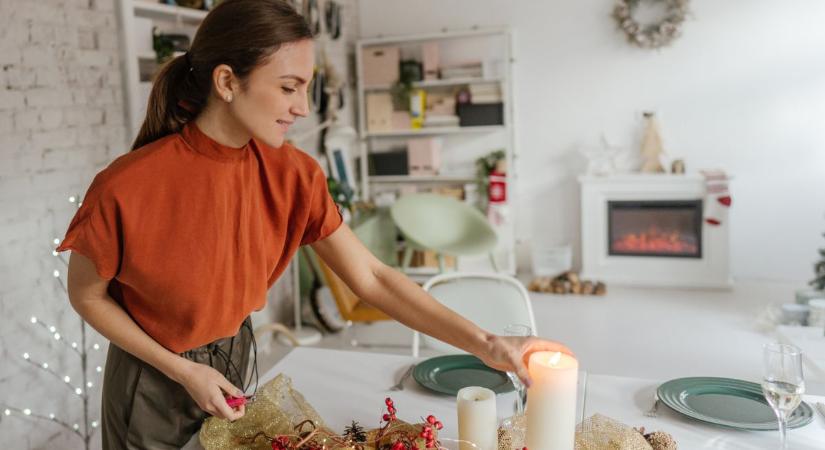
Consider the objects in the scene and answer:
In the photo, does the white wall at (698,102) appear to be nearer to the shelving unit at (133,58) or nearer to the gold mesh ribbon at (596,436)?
the shelving unit at (133,58)

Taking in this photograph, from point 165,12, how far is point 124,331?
235 centimetres

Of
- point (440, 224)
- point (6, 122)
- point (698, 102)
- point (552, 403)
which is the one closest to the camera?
point (552, 403)

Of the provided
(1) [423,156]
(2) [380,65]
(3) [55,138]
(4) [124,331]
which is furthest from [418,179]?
(4) [124,331]

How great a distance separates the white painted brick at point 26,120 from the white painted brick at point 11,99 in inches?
1.0

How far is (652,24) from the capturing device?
17.5 ft

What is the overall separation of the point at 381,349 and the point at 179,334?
278 cm

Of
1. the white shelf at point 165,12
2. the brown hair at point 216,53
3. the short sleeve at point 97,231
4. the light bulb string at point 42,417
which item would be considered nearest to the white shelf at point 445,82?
the white shelf at point 165,12

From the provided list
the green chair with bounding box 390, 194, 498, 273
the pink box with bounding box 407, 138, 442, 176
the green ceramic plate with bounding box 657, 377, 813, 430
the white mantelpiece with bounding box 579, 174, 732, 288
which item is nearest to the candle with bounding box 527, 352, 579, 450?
the green ceramic plate with bounding box 657, 377, 813, 430

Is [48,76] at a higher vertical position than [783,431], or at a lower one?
higher

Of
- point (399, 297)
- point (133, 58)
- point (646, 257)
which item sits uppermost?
point (133, 58)

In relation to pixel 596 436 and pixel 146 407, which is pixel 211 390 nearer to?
pixel 146 407

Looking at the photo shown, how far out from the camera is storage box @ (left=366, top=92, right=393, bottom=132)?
18.7 ft

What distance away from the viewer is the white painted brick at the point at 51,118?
2.54m

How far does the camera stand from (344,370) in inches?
65.9
